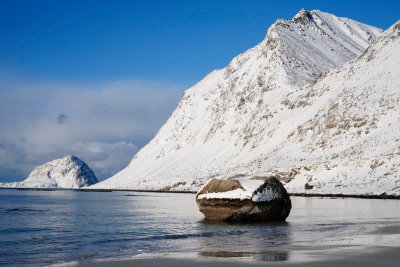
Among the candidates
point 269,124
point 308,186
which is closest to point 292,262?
point 308,186

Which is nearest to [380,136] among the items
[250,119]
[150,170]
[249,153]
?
[249,153]

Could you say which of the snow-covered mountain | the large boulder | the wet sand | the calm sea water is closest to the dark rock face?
the snow-covered mountain

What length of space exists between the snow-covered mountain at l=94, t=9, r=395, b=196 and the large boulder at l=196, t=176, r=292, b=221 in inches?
1936

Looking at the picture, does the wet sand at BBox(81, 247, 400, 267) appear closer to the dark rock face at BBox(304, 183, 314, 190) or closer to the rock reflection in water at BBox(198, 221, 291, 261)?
the rock reflection in water at BBox(198, 221, 291, 261)

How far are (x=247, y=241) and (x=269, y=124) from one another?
11941cm

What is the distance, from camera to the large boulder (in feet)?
79.7

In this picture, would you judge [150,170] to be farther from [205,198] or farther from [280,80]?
[205,198]

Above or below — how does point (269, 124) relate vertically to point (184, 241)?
above

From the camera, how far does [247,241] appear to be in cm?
1683

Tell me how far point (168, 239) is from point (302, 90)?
12342 cm

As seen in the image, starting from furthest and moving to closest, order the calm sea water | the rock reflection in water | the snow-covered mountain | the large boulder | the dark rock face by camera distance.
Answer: the snow-covered mountain < the dark rock face < the large boulder < the calm sea water < the rock reflection in water

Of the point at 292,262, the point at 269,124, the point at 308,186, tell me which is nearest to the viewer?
the point at 292,262

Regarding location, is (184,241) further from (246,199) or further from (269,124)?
(269,124)

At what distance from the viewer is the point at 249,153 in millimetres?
129375
